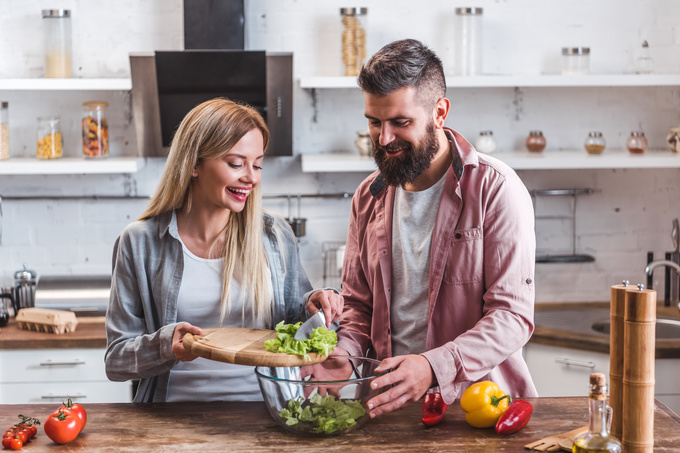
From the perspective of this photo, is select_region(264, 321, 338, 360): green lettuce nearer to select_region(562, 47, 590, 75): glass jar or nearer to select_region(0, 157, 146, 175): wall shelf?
select_region(0, 157, 146, 175): wall shelf

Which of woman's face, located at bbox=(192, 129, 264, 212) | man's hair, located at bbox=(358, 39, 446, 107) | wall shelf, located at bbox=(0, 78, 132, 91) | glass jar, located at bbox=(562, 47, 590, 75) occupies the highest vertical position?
glass jar, located at bbox=(562, 47, 590, 75)

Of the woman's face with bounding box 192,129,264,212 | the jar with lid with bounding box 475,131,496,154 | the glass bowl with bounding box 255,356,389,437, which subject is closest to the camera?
the glass bowl with bounding box 255,356,389,437

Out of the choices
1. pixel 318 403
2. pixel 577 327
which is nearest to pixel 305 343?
pixel 318 403

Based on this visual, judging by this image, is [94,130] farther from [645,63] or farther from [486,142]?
[645,63]

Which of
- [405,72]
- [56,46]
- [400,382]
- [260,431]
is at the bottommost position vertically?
[260,431]

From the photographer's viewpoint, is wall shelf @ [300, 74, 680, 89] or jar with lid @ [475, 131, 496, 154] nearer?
wall shelf @ [300, 74, 680, 89]

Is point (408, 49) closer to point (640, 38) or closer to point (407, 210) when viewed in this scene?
point (407, 210)

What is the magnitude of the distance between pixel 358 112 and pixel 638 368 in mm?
2516

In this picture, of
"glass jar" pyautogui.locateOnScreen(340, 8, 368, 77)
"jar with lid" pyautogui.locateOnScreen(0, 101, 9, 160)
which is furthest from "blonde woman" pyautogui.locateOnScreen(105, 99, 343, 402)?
"jar with lid" pyautogui.locateOnScreen(0, 101, 9, 160)

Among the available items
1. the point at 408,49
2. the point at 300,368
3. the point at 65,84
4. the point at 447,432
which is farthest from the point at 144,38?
Answer: the point at 447,432

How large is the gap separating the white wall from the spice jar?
0.54 feet

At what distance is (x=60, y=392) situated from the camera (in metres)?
3.13

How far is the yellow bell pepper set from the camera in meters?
1.61

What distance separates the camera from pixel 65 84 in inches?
129
